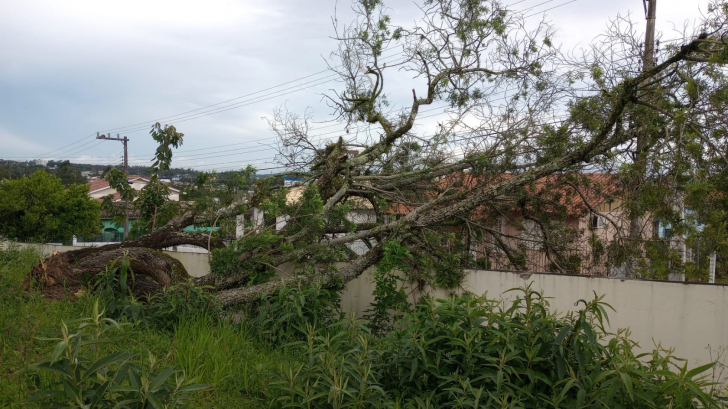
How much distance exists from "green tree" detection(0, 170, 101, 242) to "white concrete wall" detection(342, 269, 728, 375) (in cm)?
1951

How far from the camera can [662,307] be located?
18.0ft

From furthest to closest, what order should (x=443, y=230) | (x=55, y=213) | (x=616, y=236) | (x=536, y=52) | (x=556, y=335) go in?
(x=55, y=213) → (x=536, y=52) → (x=443, y=230) → (x=616, y=236) → (x=556, y=335)

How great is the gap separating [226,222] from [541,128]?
5386 millimetres

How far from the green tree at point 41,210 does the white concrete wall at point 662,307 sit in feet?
64.0

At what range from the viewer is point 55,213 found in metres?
21.6

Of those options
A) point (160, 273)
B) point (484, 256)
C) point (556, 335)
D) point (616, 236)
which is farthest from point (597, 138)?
point (160, 273)

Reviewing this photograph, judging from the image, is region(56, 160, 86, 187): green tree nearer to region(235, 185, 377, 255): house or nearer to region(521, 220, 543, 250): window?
region(235, 185, 377, 255): house

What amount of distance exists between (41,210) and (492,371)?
22.0 metres

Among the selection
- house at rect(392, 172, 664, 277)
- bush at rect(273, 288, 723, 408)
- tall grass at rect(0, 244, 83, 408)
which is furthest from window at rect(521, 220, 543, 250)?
tall grass at rect(0, 244, 83, 408)

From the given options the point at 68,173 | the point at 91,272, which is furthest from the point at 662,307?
Result: the point at 68,173

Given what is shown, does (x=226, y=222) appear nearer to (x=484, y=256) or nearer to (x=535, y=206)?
(x=484, y=256)

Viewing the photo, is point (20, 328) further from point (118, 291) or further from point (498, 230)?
point (498, 230)

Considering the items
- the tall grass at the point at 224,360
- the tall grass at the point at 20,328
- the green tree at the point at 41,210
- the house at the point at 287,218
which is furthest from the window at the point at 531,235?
the green tree at the point at 41,210

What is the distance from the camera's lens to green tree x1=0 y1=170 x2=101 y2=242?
66.6ft
